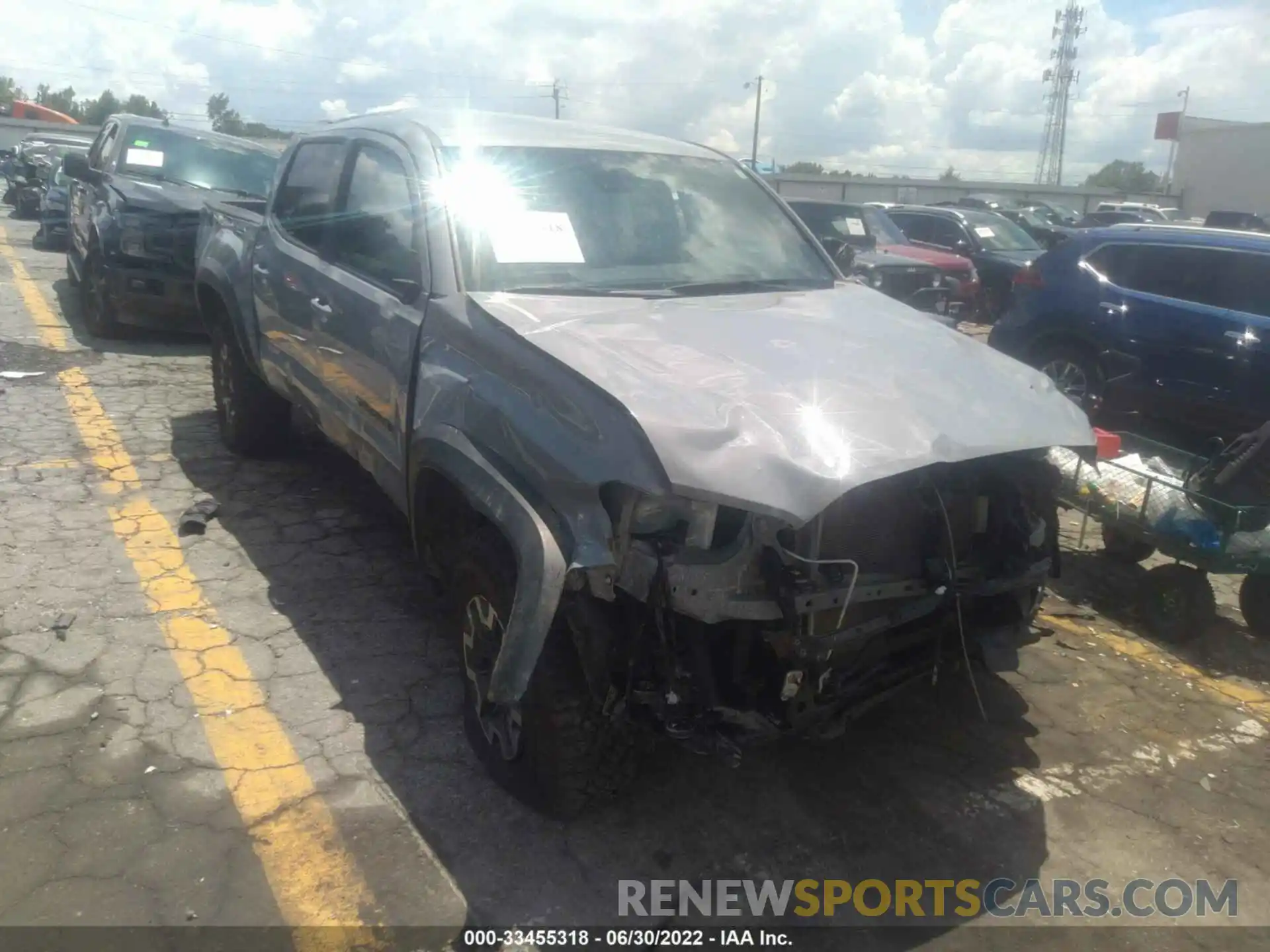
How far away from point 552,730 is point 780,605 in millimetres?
738

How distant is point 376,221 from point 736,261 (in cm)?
142

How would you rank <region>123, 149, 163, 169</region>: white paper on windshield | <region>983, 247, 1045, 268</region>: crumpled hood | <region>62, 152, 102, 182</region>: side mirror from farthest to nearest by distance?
<region>983, 247, 1045, 268</region>: crumpled hood, <region>123, 149, 163, 169</region>: white paper on windshield, <region>62, 152, 102, 182</region>: side mirror

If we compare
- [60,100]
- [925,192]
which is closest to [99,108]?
[60,100]

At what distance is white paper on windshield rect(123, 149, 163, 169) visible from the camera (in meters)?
9.06

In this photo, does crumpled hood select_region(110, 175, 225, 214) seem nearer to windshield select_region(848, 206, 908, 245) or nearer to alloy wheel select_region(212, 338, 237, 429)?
alloy wheel select_region(212, 338, 237, 429)

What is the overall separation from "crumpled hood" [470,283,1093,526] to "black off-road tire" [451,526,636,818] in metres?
0.63

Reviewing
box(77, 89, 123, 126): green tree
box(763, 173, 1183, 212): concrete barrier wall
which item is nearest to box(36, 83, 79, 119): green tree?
box(77, 89, 123, 126): green tree

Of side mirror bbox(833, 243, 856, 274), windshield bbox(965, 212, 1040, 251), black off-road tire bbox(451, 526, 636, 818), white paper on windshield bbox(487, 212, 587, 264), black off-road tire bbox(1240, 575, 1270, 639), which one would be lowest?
black off-road tire bbox(1240, 575, 1270, 639)

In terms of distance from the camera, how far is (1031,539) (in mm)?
3164

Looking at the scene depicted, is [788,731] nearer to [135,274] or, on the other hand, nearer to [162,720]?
[162,720]

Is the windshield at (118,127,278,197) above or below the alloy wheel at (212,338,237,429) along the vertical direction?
above

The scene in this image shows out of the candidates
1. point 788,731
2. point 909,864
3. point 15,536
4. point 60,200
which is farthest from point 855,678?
point 60,200

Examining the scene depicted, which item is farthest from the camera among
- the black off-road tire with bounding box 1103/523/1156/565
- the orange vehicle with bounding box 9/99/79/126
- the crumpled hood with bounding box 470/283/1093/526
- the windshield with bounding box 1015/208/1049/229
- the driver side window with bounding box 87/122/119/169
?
the orange vehicle with bounding box 9/99/79/126

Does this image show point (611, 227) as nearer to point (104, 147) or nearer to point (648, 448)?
point (648, 448)
